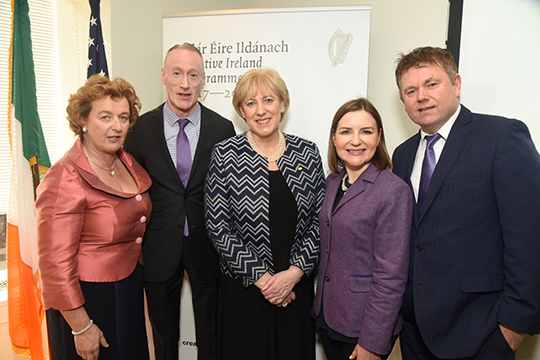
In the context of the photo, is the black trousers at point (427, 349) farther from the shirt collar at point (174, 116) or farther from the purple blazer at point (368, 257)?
the shirt collar at point (174, 116)

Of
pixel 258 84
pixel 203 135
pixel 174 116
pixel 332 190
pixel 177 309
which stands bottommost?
pixel 177 309

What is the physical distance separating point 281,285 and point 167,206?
801 mm

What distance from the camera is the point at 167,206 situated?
197cm

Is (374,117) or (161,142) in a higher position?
(374,117)

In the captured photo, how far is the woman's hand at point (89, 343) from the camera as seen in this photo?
157cm

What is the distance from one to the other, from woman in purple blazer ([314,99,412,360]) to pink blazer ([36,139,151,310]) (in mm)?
984

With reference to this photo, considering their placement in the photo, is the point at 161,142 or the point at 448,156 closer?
the point at 448,156

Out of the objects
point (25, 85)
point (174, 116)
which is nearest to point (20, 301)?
point (25, 85)

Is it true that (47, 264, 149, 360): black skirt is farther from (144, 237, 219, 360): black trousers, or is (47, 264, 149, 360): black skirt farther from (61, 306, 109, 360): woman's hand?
(144, 237, 219, 360): black trousers

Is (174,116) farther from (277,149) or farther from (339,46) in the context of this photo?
(339,46)

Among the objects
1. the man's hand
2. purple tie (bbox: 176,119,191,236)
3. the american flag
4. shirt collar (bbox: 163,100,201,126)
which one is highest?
the american flag

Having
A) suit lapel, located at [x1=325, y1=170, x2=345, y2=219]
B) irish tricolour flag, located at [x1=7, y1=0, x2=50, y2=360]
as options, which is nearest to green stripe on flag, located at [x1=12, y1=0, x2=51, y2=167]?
irish tricolour flag, located at [x1=7, y1=0, x2=50, y2=360]

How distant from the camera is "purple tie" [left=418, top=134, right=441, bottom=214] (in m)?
1.54

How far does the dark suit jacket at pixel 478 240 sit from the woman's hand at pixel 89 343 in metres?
1.48
